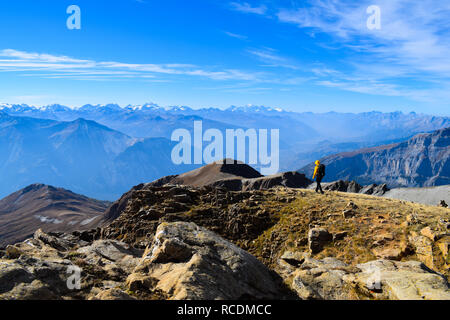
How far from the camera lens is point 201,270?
1055 cm

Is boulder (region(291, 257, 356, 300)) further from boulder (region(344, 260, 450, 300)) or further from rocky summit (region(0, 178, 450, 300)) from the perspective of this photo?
boulder (region(344, 260, 450, 300))

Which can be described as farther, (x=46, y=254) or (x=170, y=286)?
(x=46, y=254)

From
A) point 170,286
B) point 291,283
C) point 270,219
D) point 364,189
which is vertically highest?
point 170,286

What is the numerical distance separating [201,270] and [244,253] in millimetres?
3546

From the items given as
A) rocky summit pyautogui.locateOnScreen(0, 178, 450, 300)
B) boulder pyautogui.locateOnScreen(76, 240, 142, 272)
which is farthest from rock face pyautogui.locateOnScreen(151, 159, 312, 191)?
boulder pyautogui.locateOnScreen(76, 240, 142, 272)

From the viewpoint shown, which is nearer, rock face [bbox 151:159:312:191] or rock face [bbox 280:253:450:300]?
rock face [bbox 280:253:450:300]

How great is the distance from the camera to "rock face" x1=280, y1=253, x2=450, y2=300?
9.97 m

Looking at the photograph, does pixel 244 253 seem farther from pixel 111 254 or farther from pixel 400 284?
pixel 111 254

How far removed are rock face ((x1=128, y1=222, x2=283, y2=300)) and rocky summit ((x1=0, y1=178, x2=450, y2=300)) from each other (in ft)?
0.15

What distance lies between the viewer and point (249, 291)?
10.5 m

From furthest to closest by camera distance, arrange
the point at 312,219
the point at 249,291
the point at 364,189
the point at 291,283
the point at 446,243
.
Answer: the point at 364,189, the point at 312,219, the point at 446,243, the point at 291,283, the point at 249,291
